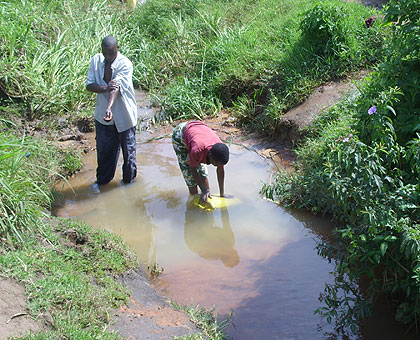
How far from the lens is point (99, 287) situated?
380cm

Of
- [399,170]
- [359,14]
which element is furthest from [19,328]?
[359,14]

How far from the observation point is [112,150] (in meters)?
6.18

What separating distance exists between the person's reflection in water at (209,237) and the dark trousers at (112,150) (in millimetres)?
948

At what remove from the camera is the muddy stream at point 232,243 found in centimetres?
402

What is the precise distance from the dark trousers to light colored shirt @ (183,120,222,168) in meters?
0.93

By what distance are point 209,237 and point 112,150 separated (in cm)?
175

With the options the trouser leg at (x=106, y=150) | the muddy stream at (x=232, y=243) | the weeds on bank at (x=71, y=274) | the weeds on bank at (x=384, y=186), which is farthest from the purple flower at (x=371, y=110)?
the trouser leg at (x=106, y=150)

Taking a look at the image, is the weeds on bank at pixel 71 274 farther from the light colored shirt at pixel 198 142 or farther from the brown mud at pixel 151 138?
the light colored shirt at pixel 198 142

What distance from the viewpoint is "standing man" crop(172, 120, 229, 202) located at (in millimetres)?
5020

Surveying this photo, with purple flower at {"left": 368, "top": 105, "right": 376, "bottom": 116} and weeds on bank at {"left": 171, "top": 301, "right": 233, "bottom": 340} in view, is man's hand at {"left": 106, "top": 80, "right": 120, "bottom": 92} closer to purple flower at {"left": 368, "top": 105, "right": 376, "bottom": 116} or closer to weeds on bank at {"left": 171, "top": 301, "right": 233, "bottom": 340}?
weeds on bank at {"left": 171, "top": 301, "right": 233, "bottom": 340}

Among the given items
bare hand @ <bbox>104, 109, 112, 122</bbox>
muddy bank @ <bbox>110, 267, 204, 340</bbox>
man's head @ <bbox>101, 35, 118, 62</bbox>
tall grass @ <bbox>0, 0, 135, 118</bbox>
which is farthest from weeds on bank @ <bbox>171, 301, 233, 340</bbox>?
tall grass @ <bbox>0, 0, 135, 118</bbox>

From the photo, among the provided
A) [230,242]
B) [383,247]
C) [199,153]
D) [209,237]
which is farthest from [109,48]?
[383,247]

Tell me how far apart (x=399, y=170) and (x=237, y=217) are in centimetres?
240

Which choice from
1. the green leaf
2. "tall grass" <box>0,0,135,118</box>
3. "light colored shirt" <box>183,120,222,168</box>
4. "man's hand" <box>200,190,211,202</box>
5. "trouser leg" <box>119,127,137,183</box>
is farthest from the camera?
"tall grass" <box>0,0,135,118</box>
